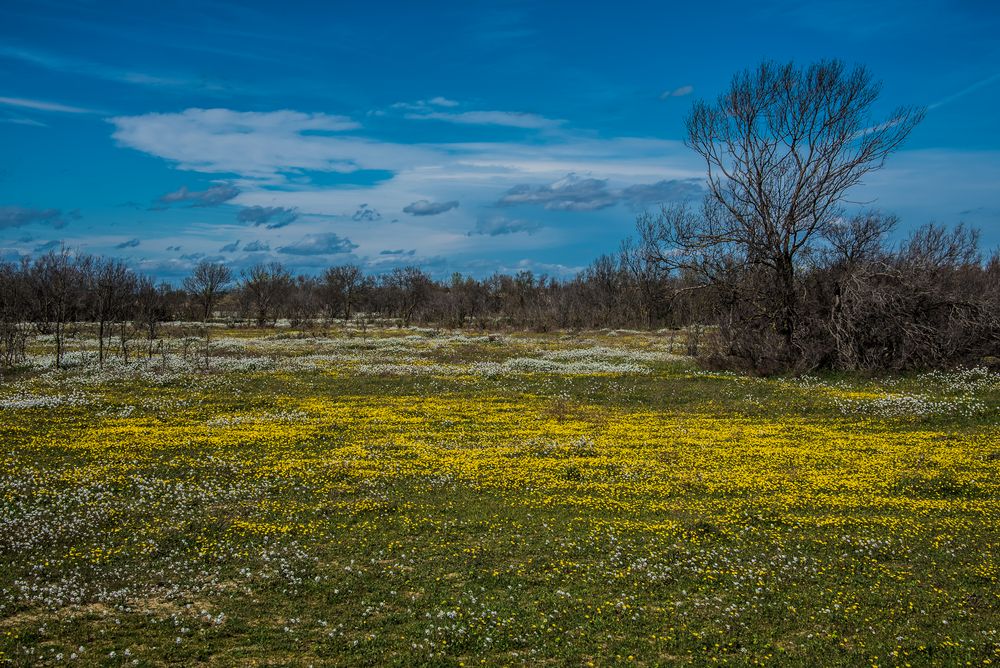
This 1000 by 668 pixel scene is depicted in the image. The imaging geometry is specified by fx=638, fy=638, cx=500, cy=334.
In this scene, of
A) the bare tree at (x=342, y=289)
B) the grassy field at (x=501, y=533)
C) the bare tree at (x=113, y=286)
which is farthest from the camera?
the bare tree at (x=342, y=289)

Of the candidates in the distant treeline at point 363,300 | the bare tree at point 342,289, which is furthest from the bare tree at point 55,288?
the bare tree at point 342,289

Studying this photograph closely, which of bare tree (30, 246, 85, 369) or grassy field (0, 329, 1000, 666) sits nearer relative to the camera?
grassy field (0, 329, 1000, 666)

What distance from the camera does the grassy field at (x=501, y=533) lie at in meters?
8.48

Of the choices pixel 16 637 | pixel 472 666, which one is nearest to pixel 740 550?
pixel 472 666

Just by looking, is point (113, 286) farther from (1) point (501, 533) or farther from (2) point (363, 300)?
(2) point (363, 300)

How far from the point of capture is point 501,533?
40.8ft

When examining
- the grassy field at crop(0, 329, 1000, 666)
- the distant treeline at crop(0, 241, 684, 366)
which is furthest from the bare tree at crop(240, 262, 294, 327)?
the grassy field at crop(0, 329, 1000, 666)

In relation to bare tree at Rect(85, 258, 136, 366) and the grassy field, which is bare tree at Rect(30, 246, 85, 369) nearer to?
bare tree at Rect(85, 258, 136, 366)

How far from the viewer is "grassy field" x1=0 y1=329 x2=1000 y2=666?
334 inches

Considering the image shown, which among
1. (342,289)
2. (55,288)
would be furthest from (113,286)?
(342,289)

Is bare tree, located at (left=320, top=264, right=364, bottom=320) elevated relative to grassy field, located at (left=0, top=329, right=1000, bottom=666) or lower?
elevated

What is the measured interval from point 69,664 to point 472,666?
16.0ft

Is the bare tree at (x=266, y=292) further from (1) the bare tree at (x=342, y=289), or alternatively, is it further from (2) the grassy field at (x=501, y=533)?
(2) the grassy field at (x=501, y=533)

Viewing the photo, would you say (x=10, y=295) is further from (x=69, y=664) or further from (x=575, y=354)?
(x=69, y=664)
